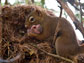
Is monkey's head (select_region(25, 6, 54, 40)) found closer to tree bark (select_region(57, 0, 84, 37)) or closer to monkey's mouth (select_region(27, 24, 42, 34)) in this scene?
monkey's mouth (select_region(27, 24, 42, 34))

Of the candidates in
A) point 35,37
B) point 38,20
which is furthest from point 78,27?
point 38,20

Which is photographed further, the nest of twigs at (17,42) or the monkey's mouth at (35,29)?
the monkey's mouth at (35,29)

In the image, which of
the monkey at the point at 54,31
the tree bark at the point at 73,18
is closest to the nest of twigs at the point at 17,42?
the monkey at the point at 54,31

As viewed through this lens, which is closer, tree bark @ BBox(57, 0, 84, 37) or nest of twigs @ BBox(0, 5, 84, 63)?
tree bark @ BBox(57, 0, 84, 37)

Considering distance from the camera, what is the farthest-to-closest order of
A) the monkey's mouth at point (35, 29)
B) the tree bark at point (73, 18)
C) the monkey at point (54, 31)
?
1. the monkey's mouth at point (35, 29)
2. the monkey at point (54, 31)
3. the tree bark at point (73, 18)

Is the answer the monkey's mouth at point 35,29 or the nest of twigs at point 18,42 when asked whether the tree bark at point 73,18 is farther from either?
the monkey's mouth at point 35,29

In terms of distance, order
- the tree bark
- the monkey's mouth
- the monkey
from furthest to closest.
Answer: the monkey's mouth
the monkey
the tree bark

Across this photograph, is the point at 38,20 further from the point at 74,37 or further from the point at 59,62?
the point at 59,62

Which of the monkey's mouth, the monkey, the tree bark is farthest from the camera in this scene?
the monkey's mouth

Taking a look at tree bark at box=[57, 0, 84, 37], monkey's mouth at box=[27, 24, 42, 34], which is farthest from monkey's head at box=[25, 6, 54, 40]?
tree bark at box=[57, 0, 84, 37]
